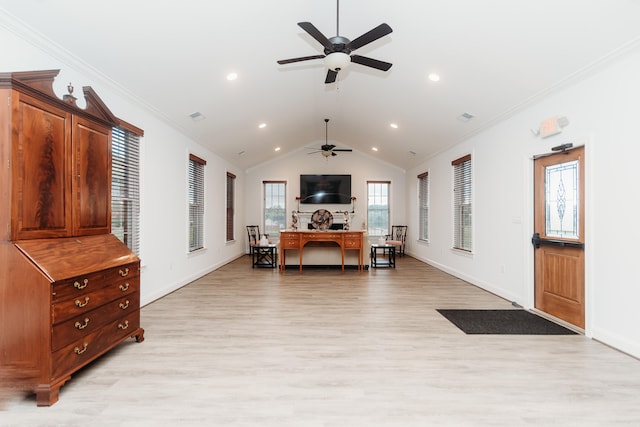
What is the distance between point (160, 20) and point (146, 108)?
156 centimetres

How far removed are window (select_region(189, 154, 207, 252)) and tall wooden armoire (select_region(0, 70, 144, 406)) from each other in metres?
3.34

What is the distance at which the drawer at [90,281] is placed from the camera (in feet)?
6.68

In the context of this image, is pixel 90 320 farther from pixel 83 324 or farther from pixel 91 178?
pixel 91 178

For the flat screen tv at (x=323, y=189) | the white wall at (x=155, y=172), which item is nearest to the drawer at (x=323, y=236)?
the white wall at (x=155, y=172)

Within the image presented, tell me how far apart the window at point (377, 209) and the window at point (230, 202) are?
156 inches

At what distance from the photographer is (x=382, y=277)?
6.10m

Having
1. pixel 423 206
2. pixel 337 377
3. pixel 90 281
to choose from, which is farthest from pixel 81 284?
pixel 423 206

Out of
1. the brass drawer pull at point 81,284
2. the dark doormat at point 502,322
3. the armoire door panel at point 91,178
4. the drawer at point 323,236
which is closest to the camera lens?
the brass drawer pull at point 81,284

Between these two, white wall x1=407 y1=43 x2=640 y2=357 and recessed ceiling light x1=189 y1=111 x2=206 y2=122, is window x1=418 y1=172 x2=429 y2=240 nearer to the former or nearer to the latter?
white wall x1=407 y1=43 x2=640 y2=357

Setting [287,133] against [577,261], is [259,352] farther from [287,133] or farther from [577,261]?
[287,133]

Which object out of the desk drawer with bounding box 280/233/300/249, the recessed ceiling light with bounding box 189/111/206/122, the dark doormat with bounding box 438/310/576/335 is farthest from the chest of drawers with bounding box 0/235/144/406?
the desk drawer with bounding box 280/233/300/249

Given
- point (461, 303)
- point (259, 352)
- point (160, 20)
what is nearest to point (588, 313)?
point (461, 303)

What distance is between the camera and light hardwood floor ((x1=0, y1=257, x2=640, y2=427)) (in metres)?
1.90

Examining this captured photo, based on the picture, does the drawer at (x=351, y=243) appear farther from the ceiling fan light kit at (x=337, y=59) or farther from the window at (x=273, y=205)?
the ceiling fan light kit at (x=337, y=59)
